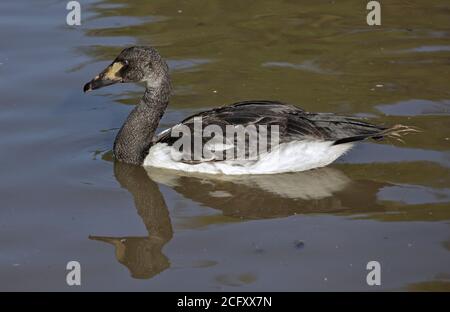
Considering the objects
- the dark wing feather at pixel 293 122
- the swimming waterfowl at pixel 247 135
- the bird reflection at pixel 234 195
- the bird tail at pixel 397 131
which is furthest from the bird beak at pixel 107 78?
the bird tail at pixel 397 131

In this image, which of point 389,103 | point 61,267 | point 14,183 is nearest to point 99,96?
point 14,183

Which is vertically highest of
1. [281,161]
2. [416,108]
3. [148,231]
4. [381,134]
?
[416,108]

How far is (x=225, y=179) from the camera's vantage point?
924 centimetres

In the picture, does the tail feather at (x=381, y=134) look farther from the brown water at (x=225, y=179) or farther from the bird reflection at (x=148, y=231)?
the bird reflection at (x=148, y=231)

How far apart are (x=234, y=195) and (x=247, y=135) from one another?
643mm

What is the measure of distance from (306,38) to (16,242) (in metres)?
5.77

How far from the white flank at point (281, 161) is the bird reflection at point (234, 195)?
7cm

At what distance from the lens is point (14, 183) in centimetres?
895

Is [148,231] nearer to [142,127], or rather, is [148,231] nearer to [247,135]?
[247,135]

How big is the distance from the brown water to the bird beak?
64cm

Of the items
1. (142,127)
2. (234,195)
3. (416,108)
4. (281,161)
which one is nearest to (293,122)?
(281,161)

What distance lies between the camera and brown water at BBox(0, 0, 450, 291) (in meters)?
7.43

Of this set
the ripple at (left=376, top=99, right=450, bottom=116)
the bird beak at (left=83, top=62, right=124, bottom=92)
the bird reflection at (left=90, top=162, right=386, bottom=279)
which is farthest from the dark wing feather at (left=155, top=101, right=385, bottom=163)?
the ripple at (left=376, top=99, right=450, bottom=116)

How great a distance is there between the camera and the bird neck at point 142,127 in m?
9.53
